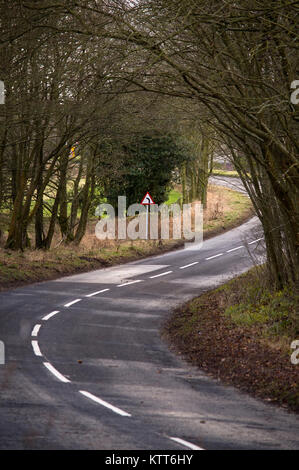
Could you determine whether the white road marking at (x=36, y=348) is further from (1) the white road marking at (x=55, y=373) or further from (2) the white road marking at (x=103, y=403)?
(2) the white road marking at (x=103, y=403)

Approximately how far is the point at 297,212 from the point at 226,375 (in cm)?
367

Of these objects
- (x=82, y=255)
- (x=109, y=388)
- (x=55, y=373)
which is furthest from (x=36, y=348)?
(x=82, y=255)

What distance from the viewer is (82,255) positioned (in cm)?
2881

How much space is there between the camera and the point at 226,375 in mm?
11055

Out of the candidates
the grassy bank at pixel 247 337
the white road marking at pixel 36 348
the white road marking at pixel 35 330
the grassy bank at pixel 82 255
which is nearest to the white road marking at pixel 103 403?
the grassy bank at pixel 247 337

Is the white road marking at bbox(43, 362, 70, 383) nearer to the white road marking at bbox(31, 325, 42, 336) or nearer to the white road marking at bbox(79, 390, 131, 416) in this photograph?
the white road marking at bbox(79, 390, 131, 416)

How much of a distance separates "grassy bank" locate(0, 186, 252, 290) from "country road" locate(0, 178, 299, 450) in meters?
3.18

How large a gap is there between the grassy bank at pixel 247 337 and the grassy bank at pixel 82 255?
462 centimetres

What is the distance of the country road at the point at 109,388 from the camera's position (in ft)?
24.8

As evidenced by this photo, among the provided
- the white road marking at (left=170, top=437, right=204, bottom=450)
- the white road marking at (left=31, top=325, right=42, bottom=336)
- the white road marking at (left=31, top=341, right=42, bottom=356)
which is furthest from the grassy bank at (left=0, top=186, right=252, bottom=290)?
the white road marking at (left=170, top=437, right=204, bottom=450)

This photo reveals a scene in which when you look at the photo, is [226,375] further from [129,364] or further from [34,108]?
[34,108]

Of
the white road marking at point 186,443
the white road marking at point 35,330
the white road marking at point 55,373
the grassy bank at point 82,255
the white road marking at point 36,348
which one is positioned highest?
the grassy bank at point 82,255

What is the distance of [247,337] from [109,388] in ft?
13.3

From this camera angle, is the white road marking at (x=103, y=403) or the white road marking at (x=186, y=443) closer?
the white road marking at (x=186, y=443)
